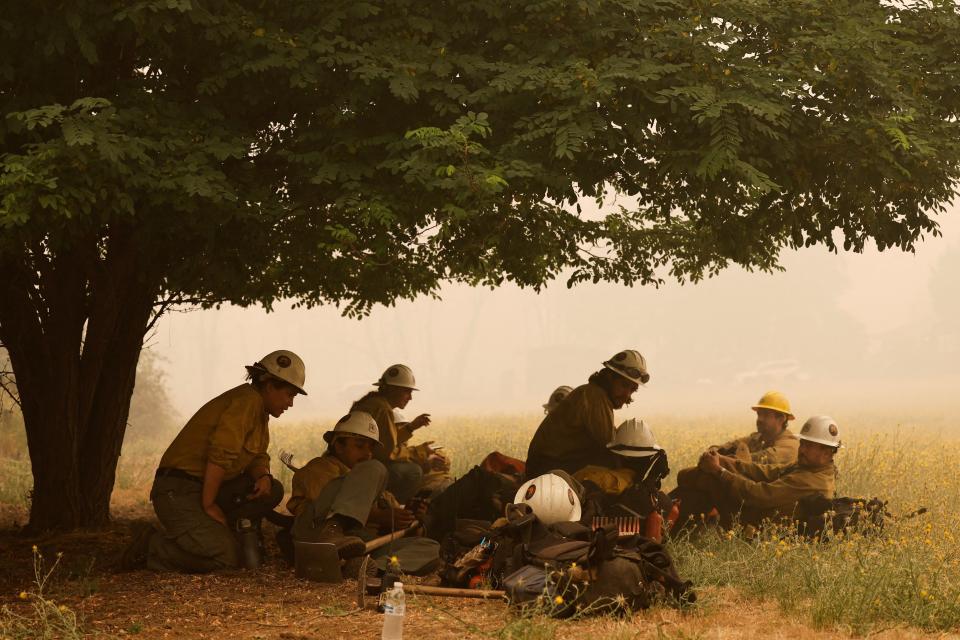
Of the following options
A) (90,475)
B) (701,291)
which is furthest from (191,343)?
(90,475)

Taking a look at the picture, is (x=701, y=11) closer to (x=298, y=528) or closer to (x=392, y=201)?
(x=392, y=201)

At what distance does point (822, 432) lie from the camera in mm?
9406

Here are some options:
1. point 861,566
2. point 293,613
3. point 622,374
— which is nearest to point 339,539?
point 293,613

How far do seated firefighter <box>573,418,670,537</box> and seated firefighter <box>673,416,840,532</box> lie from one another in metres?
0.52

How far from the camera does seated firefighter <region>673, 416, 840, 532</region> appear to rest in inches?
374

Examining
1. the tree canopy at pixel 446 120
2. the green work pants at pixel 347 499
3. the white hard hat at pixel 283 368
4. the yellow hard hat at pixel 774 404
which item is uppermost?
the tree canopy at pixel 446 120

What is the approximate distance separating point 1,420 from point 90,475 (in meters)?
12.8

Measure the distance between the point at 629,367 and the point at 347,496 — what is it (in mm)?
2703

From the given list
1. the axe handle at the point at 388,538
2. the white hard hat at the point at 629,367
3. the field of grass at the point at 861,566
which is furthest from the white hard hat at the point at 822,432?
the axe handle at the point at 388,538

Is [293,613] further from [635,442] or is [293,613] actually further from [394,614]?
[635,442]

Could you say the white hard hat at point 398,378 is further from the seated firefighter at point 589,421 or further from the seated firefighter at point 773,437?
the seated firefighter at point 773,437

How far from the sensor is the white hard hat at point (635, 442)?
9.15 metres

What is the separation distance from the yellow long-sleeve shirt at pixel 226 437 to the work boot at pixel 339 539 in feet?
2.65

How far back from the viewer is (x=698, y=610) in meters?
6.63
